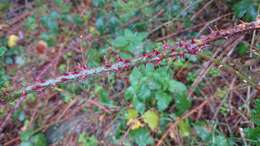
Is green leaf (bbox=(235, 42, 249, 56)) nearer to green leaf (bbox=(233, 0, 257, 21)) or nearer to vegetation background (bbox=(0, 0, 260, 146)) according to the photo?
vegetation background (bbox=(0, 0, 260, 146))

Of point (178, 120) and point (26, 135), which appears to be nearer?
point (178, 120)

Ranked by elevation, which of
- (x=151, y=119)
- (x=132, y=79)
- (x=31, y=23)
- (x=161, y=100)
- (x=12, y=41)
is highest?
(x=31, y=23)

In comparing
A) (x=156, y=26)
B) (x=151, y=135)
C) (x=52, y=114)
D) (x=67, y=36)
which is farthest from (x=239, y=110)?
(x=67, y=36)

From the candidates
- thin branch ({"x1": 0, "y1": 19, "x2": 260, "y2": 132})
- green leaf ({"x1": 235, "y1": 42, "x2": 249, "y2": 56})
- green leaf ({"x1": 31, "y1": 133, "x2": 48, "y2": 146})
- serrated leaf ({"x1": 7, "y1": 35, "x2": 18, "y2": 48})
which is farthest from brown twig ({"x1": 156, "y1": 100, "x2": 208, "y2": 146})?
serrated leaf ({"x1": 7, "y1": 35, "x2": 18, "y2": 48})

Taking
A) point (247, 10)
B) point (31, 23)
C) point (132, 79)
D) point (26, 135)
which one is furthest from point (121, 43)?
point (31, 23)

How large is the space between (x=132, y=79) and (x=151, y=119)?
26 centimetres

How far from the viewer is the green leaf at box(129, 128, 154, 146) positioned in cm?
203

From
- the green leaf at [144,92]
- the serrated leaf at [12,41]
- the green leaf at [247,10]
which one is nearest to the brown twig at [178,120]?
the green leaf at [144,92]

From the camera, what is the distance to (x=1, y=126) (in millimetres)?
2504

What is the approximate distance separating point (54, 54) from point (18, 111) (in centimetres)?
53

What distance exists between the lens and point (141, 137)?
6.76 ft

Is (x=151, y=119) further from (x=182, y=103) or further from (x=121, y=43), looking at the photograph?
(x=121, y=43)

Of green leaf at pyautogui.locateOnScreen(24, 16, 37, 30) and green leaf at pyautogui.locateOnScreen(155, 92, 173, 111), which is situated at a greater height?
green leaf at pyautogui.locateOnScreen(24, 16, 37, 30)

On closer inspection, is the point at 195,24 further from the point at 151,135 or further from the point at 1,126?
the point at 1,126
